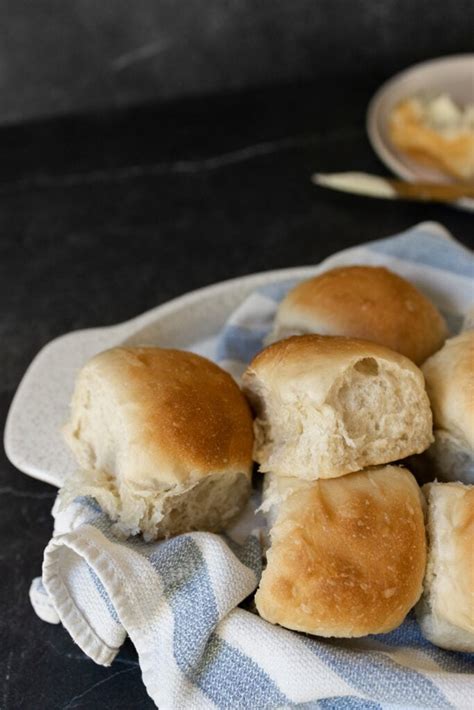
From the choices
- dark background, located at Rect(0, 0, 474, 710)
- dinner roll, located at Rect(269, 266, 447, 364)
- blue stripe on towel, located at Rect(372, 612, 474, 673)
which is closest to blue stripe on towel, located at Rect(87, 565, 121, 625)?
blue stripe on towel, located at Rect(372, 612, 474, 673)

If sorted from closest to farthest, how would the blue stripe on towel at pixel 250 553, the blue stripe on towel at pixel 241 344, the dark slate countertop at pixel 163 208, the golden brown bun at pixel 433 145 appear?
the blue stripe on towel at pixel 250 553
the blue stripe on towel at pixel 241 344
the dark slate countertop at pixel 163 208
the golden brown bun at pixel 433 145

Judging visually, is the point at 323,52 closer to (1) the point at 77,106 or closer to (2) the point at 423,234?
(1) the point at 77,106

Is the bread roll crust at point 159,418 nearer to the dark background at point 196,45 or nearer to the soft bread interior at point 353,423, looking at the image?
the soft bread interior at point 353,423

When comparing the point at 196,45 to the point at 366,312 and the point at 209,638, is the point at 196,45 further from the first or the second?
the point at 209,638

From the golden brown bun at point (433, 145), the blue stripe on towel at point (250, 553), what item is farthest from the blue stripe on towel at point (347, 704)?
the golden brown bun at point (433, 145)

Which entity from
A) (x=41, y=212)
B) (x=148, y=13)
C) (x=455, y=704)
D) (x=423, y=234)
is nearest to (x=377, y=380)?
(x=455, y=704)
